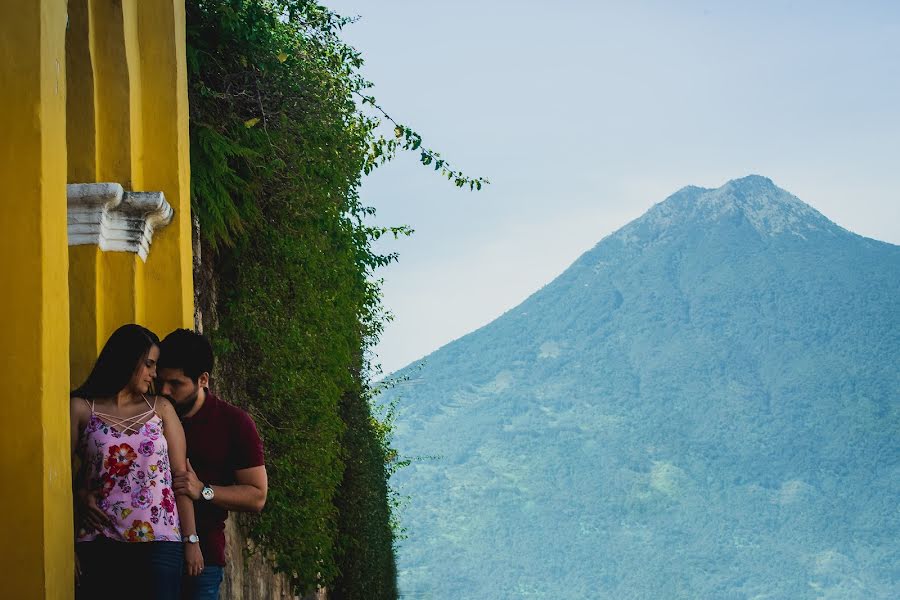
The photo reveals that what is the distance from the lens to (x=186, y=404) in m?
→ 4.11

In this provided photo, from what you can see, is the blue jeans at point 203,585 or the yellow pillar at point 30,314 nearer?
the yellow pillar at point 30,314

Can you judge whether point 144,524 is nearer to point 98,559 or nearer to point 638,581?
point 98,559

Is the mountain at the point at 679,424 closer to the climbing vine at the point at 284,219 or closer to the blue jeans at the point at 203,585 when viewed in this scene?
the climbing vine at the point at 284,219

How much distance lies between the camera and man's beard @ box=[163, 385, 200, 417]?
4.10 m

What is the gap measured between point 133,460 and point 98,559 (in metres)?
0.31

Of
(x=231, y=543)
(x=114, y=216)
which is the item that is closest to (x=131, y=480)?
(x=114, y=216)

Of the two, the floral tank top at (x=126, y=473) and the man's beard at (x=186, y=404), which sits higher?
the man's beard at (x=186, y=404)

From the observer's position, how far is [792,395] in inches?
5989

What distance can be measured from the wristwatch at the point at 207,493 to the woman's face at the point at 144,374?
408 millimetres

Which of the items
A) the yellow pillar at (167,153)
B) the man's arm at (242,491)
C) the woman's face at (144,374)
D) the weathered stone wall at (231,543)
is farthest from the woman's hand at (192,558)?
the weathered stone wall at (231,543)

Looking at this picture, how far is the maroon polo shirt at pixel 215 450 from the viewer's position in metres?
4.17

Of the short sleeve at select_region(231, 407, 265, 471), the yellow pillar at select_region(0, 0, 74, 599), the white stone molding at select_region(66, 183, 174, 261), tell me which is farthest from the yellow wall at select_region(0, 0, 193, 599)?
the white stone molding at select_region(66, 183, 174, 261)

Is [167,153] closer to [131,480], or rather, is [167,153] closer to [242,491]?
[242,491]

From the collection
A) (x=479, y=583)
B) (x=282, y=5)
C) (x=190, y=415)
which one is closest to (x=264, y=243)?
(x=282, y=5)
